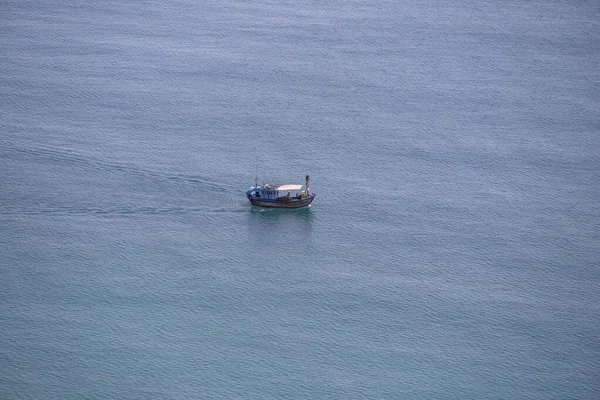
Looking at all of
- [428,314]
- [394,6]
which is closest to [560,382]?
[428,314]

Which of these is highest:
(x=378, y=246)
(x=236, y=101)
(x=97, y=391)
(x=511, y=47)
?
(x=511, y=47)

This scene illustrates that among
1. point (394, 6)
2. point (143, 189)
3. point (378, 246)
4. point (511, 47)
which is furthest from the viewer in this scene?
point (394, 6)

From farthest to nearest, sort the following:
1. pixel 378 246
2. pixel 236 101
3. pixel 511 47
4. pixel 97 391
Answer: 1. pixel 511 47
2. pixel 236 101
3. pixel 378 246
4. pixel 97 391

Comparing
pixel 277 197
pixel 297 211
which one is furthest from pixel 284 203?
pixel 297 211

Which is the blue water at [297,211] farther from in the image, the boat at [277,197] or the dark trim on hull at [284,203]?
the boat at [277,197]

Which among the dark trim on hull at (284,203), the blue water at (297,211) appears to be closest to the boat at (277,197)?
the dark trim on hull at (284,203)

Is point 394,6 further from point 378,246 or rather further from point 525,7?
point 378,246

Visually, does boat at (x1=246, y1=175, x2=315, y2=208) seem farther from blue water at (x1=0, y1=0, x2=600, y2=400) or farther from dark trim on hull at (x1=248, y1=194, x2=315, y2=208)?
blue water at (x1=0, y1=0, x2=600, y2=400)
